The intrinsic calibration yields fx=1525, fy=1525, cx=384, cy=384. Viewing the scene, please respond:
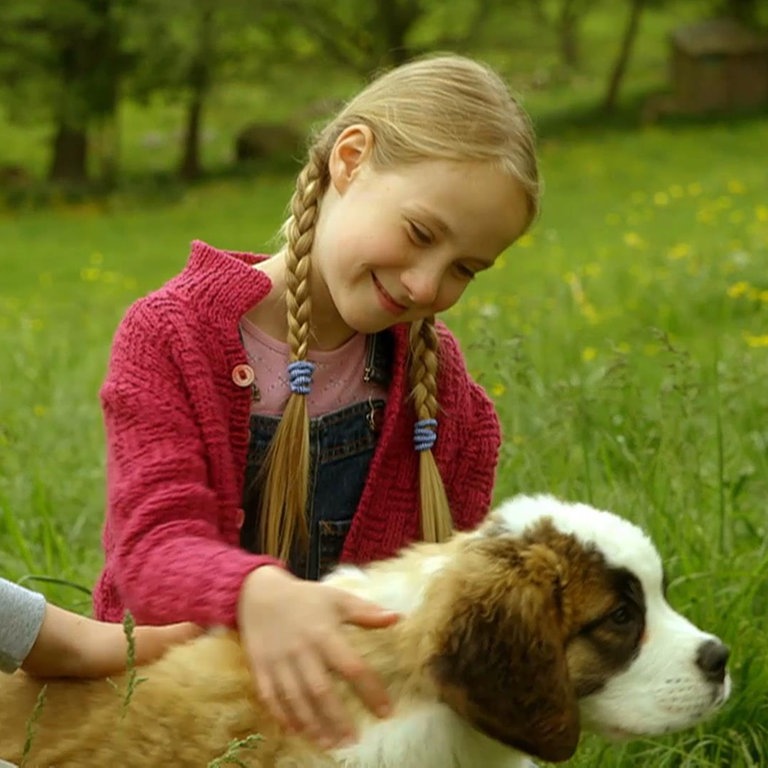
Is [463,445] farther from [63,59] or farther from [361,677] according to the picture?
[63,59]

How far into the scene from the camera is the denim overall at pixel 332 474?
3.11 metres

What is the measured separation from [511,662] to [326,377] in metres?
1.02

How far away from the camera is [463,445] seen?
332cm

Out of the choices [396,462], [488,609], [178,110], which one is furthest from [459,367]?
[178,110]

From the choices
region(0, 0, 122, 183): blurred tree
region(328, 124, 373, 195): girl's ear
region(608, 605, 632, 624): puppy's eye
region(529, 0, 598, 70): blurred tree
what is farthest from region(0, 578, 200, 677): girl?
region(529, 0, 598, 70): blurred tree

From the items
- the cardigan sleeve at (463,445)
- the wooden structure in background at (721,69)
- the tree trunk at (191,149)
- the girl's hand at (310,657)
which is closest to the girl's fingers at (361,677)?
the girl's hand at (310,657)

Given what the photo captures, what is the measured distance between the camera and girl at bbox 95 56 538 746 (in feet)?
9.22

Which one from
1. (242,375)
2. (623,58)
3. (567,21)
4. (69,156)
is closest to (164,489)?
(242,375)

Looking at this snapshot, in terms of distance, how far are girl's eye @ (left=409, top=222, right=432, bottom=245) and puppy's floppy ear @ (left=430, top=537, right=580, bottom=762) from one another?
2.34 ft

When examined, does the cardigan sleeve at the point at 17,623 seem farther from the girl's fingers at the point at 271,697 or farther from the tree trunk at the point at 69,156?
the tree trunk at the point at 69,156

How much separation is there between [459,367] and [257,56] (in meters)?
20.4

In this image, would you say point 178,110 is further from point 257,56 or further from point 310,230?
point 310,230

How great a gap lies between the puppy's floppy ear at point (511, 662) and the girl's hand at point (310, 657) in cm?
13

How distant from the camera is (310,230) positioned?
10.0 feet
